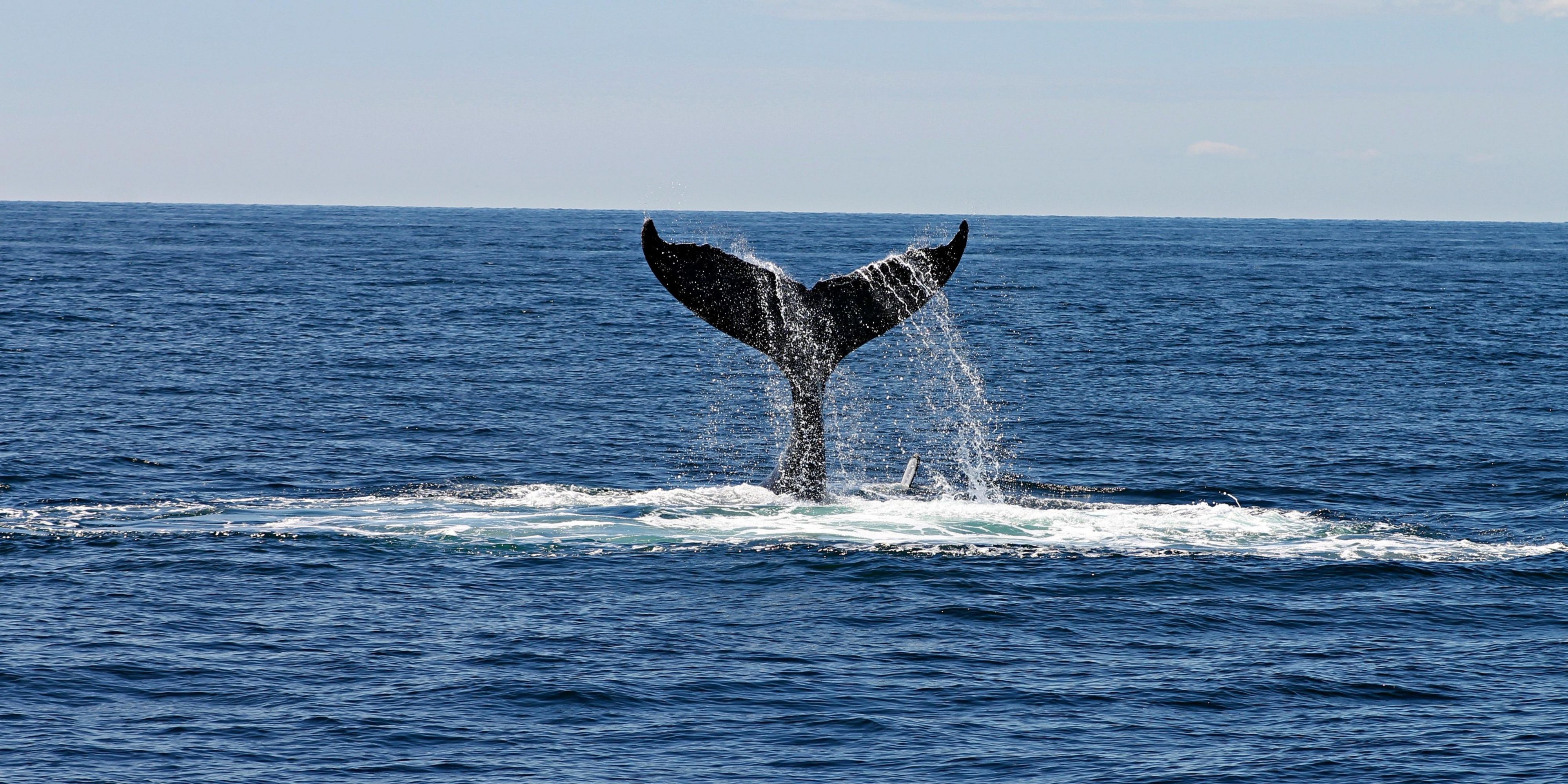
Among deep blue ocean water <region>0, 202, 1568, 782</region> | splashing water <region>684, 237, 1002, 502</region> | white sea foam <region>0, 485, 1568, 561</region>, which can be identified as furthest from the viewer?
splashing water <region>684, 237, 1002, 502</region>

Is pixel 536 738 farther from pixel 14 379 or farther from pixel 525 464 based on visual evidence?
pixel 14 379

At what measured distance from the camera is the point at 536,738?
1159 centimetres

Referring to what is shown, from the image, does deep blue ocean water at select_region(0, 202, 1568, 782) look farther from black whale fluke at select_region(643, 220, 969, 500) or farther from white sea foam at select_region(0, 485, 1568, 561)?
black whale fluke at select_region(643, 220, 969, 500)

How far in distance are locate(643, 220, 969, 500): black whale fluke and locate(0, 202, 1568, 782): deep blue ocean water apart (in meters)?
1.89

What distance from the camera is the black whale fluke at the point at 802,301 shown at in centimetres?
1638

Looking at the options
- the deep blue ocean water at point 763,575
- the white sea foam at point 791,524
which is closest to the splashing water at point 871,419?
the deep blue ocean water at point 763,575

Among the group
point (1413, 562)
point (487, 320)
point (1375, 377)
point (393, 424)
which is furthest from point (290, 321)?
point (1413, 562)

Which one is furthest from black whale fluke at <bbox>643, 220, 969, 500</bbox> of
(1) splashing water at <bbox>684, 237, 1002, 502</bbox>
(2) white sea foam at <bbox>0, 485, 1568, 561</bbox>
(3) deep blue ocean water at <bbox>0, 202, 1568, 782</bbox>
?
(3) deep blue ocean water at <bbox>0, 202, 1568, 782</bbox>

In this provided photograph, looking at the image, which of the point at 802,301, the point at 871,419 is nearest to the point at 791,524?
the point at 802,301

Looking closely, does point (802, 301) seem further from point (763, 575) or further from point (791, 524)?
point (763, 575)

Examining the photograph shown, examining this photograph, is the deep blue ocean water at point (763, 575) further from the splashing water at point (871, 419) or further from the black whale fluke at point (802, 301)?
the black whale fluke at point (802, 301)

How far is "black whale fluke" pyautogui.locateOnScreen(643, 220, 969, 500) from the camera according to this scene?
16.4 metres

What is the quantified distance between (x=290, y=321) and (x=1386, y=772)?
44.2 meters

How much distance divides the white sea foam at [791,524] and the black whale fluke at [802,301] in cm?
161
